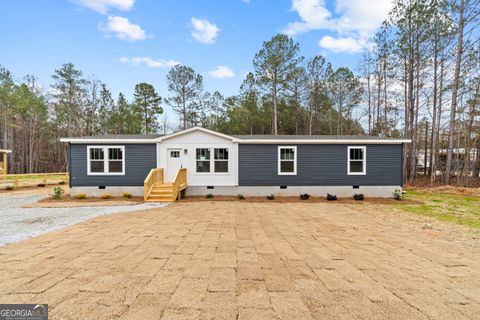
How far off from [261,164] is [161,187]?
530 centimetres

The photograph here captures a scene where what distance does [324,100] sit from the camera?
24672 millimetres

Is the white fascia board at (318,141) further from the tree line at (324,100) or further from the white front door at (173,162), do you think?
the tree line at (324,100)

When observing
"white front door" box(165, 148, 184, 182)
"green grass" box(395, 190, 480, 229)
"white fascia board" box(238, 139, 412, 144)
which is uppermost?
"white fascia board" box(238, 139, 412, 144)

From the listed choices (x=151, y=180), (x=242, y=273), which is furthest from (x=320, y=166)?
(x=242, y=273)

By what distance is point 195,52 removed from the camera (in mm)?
19141

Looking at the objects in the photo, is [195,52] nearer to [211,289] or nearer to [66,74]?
[66,74]

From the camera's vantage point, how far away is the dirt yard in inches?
95.0

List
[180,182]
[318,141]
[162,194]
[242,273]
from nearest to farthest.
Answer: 1. [242,273]
2. [162,194]
3. [180,182]
4. [318,141]

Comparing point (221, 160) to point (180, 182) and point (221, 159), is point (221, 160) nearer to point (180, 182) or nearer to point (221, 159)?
point (221, 159)

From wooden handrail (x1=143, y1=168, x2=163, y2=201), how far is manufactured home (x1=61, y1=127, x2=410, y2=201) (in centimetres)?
30

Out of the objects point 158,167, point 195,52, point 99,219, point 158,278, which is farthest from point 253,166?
point 195,52

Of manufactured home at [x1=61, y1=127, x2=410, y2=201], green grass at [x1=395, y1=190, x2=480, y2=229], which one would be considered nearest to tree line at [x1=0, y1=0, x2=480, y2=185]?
green grass at [x1=395, y1=190, x2=480, y2=229]

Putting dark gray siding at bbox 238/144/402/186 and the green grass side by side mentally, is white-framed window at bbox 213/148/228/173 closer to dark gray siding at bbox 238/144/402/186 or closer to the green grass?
dark gray siding at bbox 238/144/402/186

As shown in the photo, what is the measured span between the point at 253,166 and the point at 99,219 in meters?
7.39
